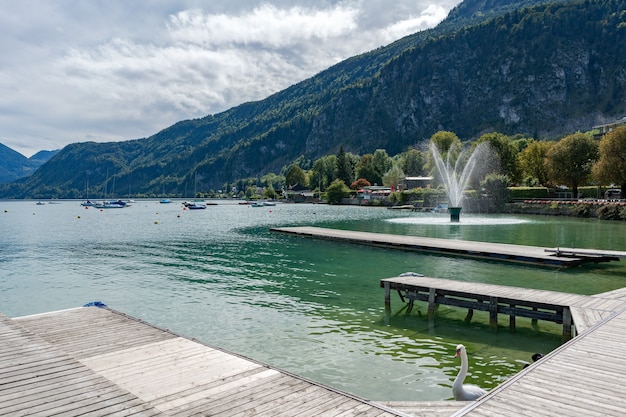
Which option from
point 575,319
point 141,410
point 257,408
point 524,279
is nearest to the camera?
point 141,410

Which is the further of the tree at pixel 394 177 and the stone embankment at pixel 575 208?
the tree at pixel 394 177

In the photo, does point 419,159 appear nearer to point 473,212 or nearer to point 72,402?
point 473,212

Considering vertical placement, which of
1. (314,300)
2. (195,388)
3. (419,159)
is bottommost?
(314,300)

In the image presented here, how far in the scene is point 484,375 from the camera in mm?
13633

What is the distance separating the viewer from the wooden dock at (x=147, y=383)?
24.7ft

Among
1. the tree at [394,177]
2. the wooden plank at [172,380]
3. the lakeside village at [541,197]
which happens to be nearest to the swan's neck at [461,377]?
the wooden plank at [172,380]

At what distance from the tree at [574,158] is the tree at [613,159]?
13.9m

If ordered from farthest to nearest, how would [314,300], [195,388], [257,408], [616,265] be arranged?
[616,265], [314,300], [195,388], [257,408]

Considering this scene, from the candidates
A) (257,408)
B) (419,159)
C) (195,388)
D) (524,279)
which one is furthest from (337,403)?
(419,159)

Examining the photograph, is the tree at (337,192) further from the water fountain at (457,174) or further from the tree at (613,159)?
the tree at (613,159)

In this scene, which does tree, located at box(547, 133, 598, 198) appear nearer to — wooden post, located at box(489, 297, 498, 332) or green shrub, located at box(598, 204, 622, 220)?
green shrub, located at box(598, 204, 622, 220)

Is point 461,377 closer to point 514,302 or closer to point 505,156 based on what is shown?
point 514,302

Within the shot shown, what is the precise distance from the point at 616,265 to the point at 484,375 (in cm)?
2668

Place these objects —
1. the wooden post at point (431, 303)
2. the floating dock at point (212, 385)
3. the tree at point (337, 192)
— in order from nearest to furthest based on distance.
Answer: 1. the floating dock at point (212, 385)
2. the wooden post at point (431, 303)
3. the tree at point (337, 192)
